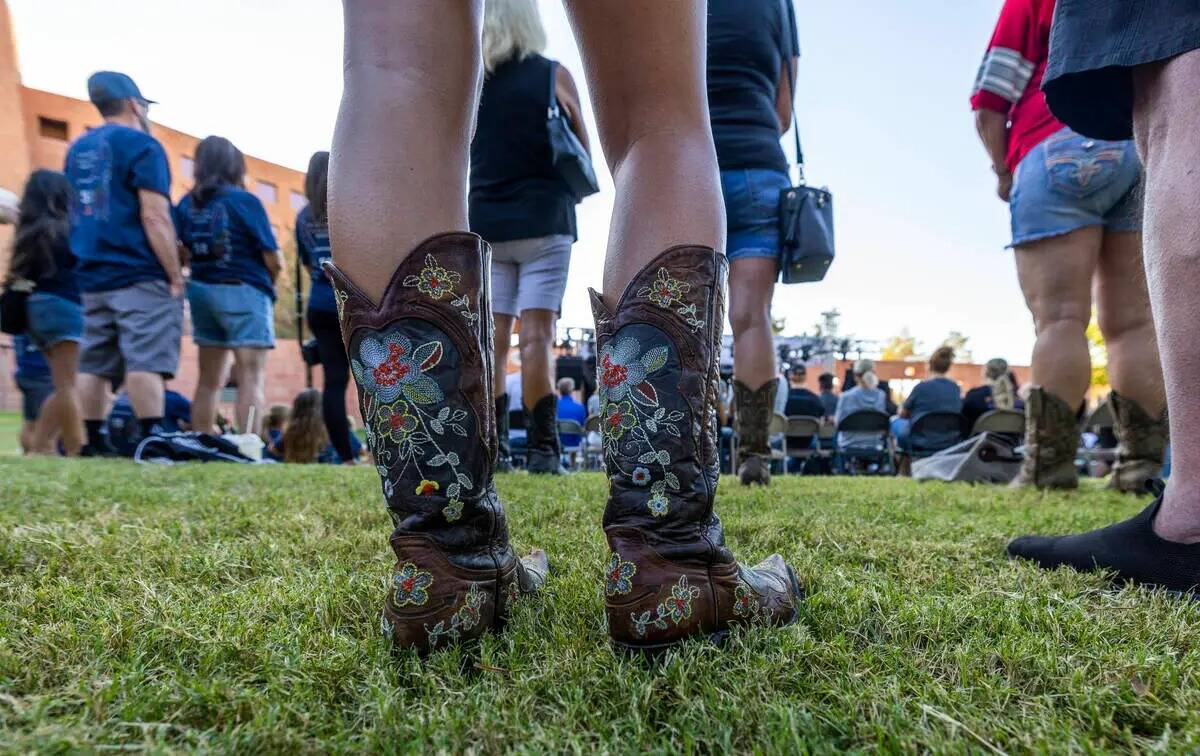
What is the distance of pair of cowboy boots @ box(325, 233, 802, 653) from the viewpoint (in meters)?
0.79

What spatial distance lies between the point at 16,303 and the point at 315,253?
237cm

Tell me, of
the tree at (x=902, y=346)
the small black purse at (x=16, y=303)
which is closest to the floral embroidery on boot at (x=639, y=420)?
the small black purse at (x=16, y=303)

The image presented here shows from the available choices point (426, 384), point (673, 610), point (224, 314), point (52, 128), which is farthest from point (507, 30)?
point (52, 128)

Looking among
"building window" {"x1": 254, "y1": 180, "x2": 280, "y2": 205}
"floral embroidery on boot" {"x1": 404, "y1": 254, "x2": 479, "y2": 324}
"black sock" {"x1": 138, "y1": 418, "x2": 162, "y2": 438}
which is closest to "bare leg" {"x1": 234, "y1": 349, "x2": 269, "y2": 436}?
"black sock" {"x1": 138, "y1": 418, "x2": 162, "y2": 438}

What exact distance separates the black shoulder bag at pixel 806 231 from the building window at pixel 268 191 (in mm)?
31396

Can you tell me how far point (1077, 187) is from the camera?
2.39 m

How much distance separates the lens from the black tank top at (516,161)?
9.57 ft

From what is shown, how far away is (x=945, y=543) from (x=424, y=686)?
3.88ft

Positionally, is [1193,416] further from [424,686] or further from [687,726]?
[424,686]

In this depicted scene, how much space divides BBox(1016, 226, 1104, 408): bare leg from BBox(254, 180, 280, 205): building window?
3200 cm

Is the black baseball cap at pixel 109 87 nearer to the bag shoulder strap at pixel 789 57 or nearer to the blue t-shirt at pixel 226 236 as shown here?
the blue t-shirt at pixel 226 236

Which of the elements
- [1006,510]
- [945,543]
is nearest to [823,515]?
[945,543]

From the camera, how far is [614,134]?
0.96 metres

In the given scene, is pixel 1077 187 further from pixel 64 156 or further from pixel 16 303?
pixel 64 156
